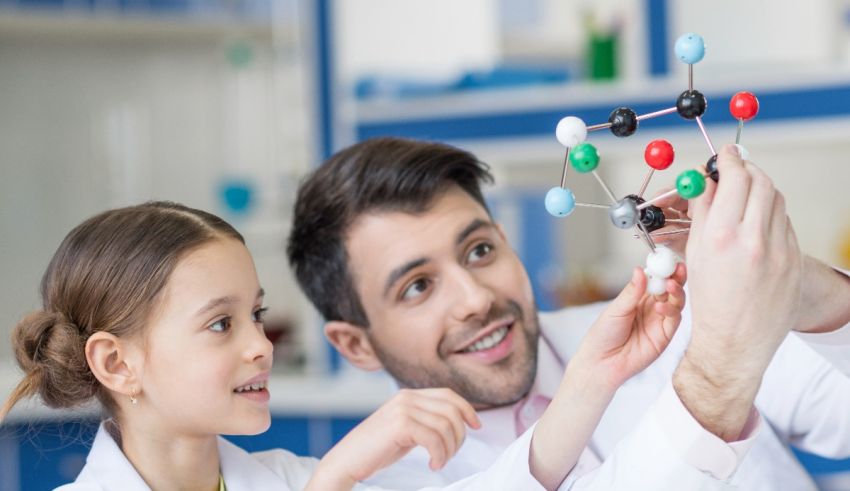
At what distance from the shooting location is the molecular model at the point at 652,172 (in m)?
0.93

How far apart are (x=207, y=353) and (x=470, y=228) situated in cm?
52

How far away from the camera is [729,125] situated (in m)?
2.93

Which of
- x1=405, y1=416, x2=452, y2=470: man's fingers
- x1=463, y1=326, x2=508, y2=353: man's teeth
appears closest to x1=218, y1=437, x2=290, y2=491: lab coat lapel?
x1=405, y1=416, x2=452, y2=470: man's fingers

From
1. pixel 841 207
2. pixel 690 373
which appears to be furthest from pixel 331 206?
pixel 841 207

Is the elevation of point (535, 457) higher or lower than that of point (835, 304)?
lower

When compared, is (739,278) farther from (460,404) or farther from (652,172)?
(460,404)

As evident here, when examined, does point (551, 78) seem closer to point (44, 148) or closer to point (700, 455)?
point (44, 148)

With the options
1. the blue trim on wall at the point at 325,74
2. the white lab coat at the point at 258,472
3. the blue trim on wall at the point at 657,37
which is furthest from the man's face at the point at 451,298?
the blue trim on wall at the point at 325,74

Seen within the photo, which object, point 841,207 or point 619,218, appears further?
point 841,207

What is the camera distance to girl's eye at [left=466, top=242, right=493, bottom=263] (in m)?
1.54

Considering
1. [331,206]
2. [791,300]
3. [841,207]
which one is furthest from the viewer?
[841,207]

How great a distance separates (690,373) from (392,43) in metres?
3.09

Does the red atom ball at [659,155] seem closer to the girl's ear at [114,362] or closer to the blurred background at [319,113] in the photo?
the girl's ear at [114,362]

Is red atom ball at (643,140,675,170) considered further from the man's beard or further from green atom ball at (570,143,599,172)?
the man's beard
